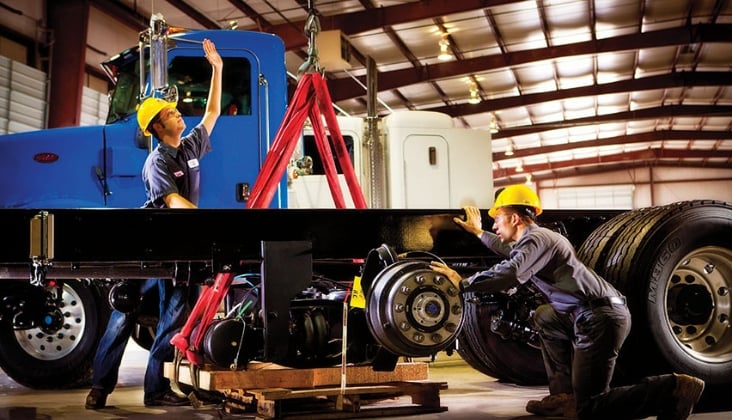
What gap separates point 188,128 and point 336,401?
233 cm

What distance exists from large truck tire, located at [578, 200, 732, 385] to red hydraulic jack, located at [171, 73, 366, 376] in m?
1.49

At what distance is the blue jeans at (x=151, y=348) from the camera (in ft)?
17.9

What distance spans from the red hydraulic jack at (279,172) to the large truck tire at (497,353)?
4.20ft

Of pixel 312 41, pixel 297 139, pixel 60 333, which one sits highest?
pixel 312 41

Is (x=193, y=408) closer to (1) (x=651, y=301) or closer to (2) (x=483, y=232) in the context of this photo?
(2) (x=483, y=232)

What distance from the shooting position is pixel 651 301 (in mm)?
4375

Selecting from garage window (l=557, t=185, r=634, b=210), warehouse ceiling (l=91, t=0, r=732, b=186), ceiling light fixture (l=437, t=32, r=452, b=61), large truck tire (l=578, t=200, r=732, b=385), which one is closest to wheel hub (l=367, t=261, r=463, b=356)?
large truck tire (l=578, t=200, r=732, b=385)

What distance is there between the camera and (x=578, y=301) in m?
4.28

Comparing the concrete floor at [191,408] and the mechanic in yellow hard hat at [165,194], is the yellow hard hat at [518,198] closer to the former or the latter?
the concrete floor at [191,408]

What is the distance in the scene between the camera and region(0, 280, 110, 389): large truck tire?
22.4ft

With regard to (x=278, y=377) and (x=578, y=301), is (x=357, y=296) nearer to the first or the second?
(x=278, y=377)

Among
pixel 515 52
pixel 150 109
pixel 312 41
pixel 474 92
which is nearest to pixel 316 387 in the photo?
pixel 150 109

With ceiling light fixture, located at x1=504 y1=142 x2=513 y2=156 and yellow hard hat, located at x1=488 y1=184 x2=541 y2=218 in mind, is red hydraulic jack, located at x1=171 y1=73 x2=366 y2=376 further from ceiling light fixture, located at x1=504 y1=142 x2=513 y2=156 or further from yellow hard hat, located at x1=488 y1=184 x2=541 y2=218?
ceiling light fixture, located at x1=504 y1=142 x2=513 y2=156

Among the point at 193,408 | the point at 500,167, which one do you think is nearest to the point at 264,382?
the point at 193,408
